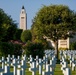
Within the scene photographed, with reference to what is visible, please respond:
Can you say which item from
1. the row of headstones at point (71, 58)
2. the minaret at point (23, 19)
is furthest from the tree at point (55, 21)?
the minaret at point (23, 19)

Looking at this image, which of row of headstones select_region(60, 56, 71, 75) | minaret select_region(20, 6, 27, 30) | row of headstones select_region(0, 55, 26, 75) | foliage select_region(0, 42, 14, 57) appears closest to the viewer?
row of headstones select_region(0, 55, 26, 75)

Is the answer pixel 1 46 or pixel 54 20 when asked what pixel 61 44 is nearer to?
pixel 54 20

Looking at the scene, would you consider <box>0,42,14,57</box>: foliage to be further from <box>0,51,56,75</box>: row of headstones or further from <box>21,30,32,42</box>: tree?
<box>21,30,32,42</box>: tree

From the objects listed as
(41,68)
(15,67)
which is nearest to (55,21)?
(15,67)

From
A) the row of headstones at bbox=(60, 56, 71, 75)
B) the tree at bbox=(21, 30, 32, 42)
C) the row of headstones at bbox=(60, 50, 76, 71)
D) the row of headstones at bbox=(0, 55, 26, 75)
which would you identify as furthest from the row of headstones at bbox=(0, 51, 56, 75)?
the tree at bbox=(21, 30, 32, 42)

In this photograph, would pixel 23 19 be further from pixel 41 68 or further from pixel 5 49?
pixel 41 68

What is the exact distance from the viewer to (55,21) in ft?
126

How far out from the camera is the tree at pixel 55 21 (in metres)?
37.8

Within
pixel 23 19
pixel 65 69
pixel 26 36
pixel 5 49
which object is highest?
pixel 23 19

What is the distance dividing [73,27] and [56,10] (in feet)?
8.45

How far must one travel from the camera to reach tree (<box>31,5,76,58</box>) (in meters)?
37.8

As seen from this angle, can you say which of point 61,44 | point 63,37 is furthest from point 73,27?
point 61,44

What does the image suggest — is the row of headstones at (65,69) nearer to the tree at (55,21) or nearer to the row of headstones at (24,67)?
the row of headstones at (24,67)

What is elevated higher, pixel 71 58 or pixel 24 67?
pixel 71 58
